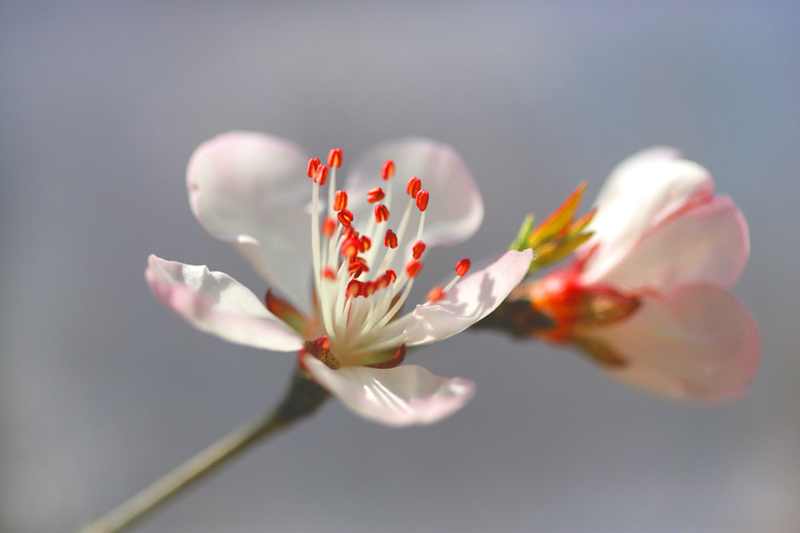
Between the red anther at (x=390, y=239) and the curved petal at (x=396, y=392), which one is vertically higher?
the red anther at (x=390, y=239)

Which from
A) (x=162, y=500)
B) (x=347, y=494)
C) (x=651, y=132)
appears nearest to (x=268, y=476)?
(x=347, y=494)

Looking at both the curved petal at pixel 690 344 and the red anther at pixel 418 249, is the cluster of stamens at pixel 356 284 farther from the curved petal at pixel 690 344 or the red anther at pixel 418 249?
the curved petal at pixel 690 344

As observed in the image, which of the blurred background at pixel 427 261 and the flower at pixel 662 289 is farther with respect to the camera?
the blurred background at pixel 427 261

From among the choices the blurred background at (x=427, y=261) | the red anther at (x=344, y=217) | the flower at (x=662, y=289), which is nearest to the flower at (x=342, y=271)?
the red anther at (x=344, y=217)

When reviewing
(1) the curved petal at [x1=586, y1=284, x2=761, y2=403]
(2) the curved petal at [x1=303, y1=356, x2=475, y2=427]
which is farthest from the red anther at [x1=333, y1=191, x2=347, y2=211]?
(1) the curved petal at [x1=586, y1=284, x2=761, y2=403]

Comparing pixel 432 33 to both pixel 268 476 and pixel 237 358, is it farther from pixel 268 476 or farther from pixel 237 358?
pixel 268 476

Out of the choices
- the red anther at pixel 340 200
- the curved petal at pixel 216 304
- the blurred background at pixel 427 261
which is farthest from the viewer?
the blurred background at pixel 427 261

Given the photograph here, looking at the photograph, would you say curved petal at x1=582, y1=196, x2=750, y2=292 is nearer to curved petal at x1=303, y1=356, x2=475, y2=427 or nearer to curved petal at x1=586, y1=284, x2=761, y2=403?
curved petal at x1=586, y1=284, x2=761, y2=403
